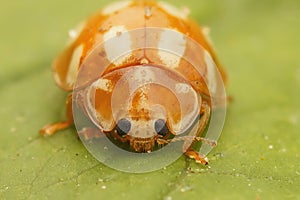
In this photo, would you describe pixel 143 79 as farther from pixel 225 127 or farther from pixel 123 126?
pixel 225 127

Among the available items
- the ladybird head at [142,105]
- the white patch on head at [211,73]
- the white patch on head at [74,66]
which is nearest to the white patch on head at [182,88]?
the ladybird head at [142,105]

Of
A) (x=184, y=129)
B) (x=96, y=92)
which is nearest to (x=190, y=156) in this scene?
(x=184, y=129)

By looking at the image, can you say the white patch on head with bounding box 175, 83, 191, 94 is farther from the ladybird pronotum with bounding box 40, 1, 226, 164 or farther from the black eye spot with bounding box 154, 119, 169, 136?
the black eye spot with bounding box 154, 119, 169, 136

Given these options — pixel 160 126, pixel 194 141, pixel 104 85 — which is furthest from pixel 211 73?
pixel 104 85

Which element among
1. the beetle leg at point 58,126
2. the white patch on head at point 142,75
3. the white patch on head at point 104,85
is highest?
the white patch on head at point 142,75

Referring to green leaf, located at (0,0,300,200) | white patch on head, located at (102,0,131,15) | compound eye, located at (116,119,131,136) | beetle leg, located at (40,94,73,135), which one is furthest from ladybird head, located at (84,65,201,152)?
white patch on head, located at (102,0,131,15)

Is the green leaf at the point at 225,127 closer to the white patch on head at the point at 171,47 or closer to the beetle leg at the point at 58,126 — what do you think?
the beetle leg at the point at 58,126
